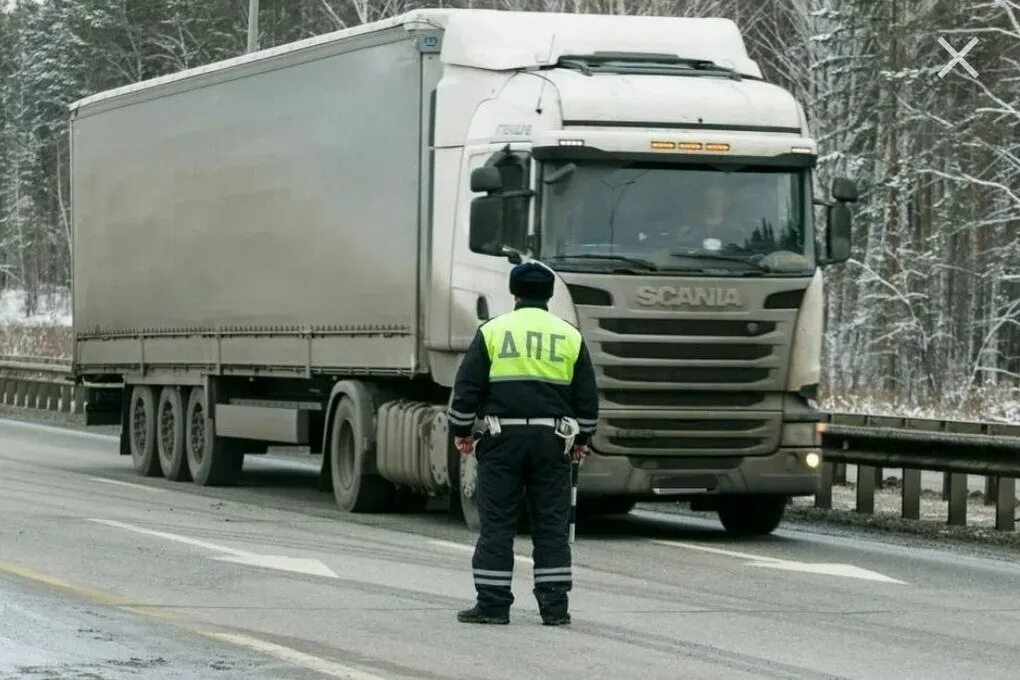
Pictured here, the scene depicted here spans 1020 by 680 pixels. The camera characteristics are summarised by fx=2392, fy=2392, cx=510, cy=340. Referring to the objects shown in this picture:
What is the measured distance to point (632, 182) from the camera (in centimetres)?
1616

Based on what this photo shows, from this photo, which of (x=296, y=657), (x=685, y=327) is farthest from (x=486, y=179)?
(x=296, y=657)

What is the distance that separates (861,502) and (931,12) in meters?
27.3

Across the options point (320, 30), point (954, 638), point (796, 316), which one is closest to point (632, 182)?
point (796, 316)

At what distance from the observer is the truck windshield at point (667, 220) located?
16.0m

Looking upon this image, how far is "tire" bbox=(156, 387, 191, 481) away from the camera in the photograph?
2302 centimetres

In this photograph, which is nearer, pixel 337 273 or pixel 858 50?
pixel 337 273

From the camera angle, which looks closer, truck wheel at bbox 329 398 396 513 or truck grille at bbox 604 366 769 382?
truck grille at bbox 604 366 769 382

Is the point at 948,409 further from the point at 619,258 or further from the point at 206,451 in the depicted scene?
the point at 619,258

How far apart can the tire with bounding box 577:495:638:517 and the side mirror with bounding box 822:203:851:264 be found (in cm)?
294

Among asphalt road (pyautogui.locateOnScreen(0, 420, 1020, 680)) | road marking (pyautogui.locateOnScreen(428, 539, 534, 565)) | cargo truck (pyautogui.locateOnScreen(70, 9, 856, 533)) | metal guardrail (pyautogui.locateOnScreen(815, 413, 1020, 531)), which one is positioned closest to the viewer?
asphalt road (pyautogui.locateOnScreen(0, 420, 1020, 680))

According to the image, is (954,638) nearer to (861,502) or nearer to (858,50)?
(861,502)

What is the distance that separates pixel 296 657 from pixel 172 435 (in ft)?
46.4

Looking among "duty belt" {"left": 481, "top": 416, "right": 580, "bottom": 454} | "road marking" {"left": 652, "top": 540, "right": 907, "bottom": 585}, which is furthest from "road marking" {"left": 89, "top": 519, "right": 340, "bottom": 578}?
"road marking" {"left": 652, "top": 540, "right": 907, "bottom": 585}

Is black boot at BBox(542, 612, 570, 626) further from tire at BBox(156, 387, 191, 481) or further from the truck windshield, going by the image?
tire at BBox(156, 387, 191, 481)
